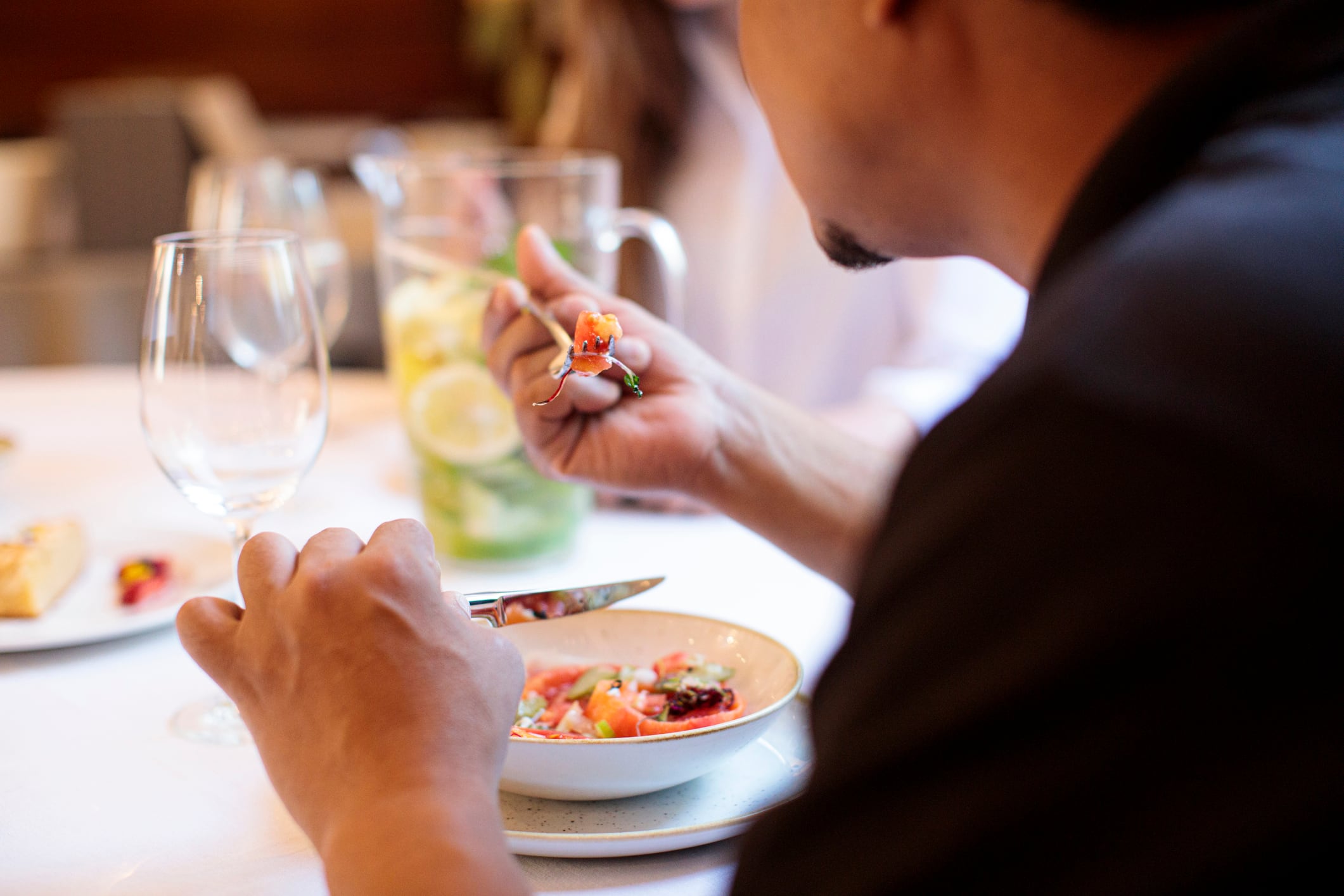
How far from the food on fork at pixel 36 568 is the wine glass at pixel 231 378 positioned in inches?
6.4

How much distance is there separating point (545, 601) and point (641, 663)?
0.10 meters

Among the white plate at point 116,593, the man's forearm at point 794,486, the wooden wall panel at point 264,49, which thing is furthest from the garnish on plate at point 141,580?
the wooden wall panel at point 264,49

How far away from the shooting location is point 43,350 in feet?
13.4

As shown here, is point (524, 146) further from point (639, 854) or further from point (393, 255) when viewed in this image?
point (639, 854)

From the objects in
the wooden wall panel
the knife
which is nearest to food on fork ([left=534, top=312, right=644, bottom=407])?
the knife

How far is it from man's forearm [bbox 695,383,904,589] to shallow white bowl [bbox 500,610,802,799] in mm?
205

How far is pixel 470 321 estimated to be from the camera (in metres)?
1.00

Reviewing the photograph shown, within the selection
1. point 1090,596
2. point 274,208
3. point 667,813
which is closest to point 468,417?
point 667,813

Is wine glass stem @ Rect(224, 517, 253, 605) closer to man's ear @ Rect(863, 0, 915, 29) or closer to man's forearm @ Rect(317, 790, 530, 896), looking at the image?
man's forearm @ Rect(317, 790, 530, 896)

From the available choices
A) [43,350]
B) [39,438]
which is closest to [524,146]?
[43,350]

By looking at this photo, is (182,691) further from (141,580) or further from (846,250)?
(846,250)

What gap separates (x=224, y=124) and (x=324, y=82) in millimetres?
2348

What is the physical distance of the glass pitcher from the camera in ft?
3.30

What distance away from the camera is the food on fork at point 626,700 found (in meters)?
0.62
